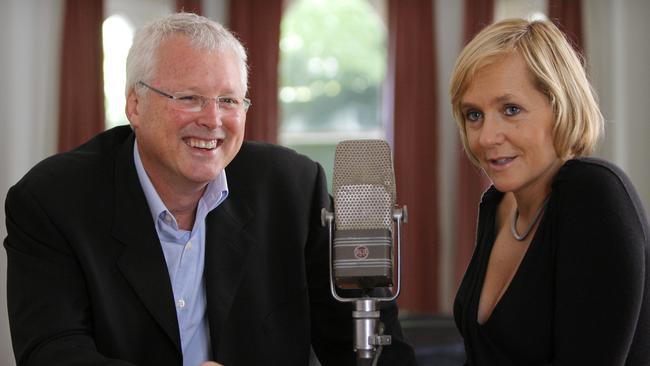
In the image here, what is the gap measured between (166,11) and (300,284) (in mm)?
5875

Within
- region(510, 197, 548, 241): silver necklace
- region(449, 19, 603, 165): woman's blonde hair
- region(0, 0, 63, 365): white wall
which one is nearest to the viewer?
region(449, 19, 603, 165): woman's blonde hair

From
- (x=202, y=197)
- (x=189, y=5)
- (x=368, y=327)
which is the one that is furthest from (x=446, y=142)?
(x=368, y=327)

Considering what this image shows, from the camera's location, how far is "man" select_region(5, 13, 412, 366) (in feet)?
7.08

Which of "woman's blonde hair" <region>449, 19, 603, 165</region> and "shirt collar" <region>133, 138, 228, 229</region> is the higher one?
"woman's blonde hair" <region>449, 19, 603, 165</region>

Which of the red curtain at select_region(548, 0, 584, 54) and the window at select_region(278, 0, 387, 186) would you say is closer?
the red curtain at select_region(548, 0, 584, 54)

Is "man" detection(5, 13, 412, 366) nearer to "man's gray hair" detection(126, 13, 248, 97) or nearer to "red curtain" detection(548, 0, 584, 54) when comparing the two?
"man's gray hair" detection(126, 13, 248, 97)

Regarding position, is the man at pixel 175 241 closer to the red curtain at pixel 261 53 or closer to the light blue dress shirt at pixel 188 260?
the light blue dress shirt at pixel 188 260

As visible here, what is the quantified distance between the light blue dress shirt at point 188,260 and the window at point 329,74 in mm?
5579

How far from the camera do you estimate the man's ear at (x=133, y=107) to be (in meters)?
2.35

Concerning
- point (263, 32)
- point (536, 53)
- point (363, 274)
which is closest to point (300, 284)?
point (363, 274)

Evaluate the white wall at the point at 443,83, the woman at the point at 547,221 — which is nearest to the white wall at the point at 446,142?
the white wall at the point at 443,83

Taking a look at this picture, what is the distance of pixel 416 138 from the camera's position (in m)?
7.67

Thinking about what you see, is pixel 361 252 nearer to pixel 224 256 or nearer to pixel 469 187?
pixel 224 256

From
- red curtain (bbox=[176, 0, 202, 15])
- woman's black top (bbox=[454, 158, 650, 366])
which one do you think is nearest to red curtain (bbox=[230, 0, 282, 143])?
red curtain (bbox=[176, 0, 202, 15])
